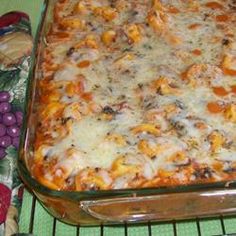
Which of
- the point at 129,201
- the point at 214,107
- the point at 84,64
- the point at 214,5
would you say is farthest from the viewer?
the point at 214,5

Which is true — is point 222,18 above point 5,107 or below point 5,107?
above

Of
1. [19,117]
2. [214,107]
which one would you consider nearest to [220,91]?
[214,107]

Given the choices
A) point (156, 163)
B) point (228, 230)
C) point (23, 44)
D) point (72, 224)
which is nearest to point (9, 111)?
point (23, 44)

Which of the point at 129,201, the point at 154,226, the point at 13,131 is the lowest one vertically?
the point at 154,226

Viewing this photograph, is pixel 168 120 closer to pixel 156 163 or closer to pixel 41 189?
pixel 156 163

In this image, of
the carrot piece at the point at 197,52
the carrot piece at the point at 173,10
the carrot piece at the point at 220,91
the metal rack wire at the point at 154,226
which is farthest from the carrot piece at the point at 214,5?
the metal rack wire at the point at 154,226

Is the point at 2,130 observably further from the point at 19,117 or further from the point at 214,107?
the point at 214,107

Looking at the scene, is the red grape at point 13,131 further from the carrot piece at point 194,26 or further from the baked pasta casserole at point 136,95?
the carrot piece at point 194,26
